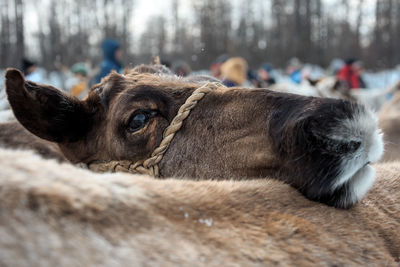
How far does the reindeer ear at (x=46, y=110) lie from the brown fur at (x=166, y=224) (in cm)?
127

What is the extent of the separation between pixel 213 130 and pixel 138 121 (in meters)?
0.58

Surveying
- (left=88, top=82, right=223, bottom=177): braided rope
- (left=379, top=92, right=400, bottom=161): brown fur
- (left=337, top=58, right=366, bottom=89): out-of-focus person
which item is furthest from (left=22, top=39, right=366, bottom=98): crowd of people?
(left=379, top=92, right=400, bottom=161): brown fur

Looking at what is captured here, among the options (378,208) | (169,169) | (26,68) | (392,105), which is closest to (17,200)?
(169,169)

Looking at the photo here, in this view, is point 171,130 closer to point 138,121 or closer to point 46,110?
point 138,121

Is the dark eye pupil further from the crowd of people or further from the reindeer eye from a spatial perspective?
the crowd of people

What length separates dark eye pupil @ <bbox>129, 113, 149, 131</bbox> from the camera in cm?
266

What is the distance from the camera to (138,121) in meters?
2.66

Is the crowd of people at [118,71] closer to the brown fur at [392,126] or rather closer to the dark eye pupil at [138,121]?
the dark eye pupil at [138,121]

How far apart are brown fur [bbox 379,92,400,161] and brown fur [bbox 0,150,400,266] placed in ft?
16.3

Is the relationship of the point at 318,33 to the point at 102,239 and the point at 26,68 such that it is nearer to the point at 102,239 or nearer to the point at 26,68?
the point at 26,68

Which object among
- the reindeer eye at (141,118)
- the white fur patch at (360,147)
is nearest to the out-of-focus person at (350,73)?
the reindeer eye at (141,118)

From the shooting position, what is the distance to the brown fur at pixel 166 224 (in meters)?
1.09

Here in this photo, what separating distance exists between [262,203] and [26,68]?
919 cm

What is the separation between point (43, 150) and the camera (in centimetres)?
335
